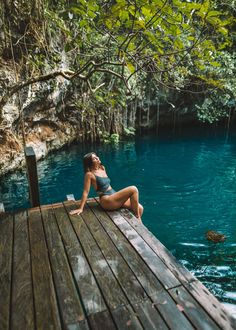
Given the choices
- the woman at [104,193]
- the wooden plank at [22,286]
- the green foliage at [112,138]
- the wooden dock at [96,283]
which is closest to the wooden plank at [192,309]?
the wooden dock at [96,283]

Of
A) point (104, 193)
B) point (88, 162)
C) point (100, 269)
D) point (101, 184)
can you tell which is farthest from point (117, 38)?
point (100, 269)

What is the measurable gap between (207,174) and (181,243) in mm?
4463

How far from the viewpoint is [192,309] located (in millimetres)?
2027

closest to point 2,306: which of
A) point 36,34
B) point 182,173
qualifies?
point 36,34

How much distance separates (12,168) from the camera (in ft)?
27.7

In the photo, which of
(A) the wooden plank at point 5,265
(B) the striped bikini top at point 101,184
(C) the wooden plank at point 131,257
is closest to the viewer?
(A) the wooden plank at point 5,265

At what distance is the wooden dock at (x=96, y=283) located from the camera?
1.96 m

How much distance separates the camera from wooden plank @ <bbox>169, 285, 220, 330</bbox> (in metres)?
1.88

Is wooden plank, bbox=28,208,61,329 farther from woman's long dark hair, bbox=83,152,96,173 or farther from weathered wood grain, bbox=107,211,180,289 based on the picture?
woman's long dark hair, bbox=83,152,96,173

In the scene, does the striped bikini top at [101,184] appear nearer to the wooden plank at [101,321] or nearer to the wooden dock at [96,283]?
the wooden dock at [96,283]

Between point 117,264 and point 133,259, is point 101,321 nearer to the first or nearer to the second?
point 117,264

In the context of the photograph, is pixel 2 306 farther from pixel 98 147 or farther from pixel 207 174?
pixel 98 147

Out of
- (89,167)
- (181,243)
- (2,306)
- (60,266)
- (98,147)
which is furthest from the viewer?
(98,147)

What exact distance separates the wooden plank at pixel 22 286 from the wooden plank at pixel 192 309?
1.24 metres
